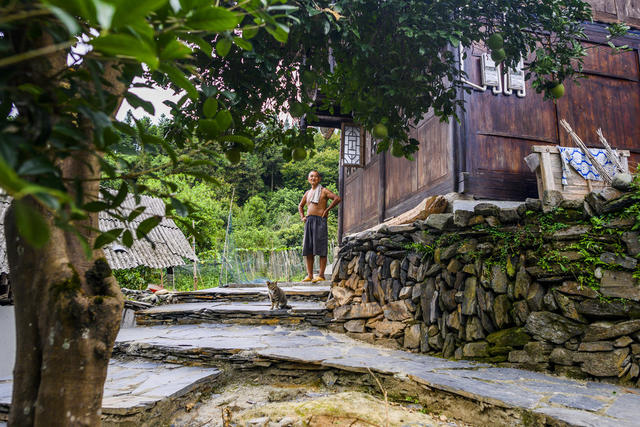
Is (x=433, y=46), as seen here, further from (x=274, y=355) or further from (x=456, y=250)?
(x=274, y=355)

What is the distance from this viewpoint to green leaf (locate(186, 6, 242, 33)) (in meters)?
0.62

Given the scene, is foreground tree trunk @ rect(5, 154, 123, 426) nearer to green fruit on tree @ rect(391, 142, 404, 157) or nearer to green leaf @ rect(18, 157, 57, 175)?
green leaf @ rect(18, 157, 57, 175)

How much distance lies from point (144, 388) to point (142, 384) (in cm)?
14

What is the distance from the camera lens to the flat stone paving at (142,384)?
2637 mm

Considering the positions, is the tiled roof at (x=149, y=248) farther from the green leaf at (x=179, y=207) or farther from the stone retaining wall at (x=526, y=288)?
the green leaf at (x=179, y=207)

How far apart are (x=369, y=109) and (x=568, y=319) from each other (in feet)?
7.18

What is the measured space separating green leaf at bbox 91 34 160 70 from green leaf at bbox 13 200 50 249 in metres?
0.24

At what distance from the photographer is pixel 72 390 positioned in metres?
1.06

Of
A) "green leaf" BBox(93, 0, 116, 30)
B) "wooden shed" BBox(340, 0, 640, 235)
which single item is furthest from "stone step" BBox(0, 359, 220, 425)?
"wooden shed" BBox(340, 0, 640, 235)

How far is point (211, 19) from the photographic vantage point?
0.64 metres

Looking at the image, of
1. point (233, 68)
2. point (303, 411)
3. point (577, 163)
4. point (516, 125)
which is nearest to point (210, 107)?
point (233, 68)

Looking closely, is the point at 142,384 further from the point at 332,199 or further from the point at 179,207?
the point at 332,199

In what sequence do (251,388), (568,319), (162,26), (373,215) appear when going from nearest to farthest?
(162,26)
(568,319)
(251,388)
(373,215)

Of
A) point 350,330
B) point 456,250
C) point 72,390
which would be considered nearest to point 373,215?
point 350,330
